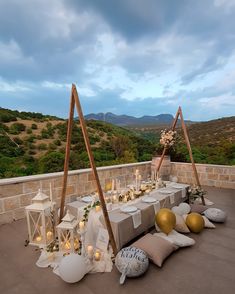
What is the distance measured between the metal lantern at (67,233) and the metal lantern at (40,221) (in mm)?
248

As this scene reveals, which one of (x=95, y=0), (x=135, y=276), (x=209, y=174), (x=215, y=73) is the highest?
(x=95, y=0)

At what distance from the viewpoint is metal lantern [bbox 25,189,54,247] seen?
7.26 feet

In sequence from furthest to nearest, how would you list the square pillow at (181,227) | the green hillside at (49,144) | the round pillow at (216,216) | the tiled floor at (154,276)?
the green hillside at (49,144) < the round pillow at (216,216) < the square pillow at (181,227) < the tiled floor at (154,276)

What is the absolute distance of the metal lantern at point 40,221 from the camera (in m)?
2.21

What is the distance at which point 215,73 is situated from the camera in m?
7.67

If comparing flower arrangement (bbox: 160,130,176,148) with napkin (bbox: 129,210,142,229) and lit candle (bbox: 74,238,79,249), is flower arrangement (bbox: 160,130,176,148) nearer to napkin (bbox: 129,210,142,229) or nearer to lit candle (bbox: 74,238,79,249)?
napkin (bbox: 129,210,142,229)

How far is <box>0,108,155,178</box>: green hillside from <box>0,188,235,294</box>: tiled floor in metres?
5.91

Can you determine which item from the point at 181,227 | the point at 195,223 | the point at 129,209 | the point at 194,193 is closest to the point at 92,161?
the point at 129,209

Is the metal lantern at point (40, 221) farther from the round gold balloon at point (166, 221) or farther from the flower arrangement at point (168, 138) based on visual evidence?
the flower arrangement at point (168, 138)

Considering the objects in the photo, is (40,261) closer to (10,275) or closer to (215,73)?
(10,275)

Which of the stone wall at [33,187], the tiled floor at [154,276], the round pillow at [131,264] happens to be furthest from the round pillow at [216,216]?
the stone wall at [33,187]

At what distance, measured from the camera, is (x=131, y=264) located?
1.73 metres

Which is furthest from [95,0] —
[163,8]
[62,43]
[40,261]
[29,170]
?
[29,170]

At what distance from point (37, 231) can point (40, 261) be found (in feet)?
1.37
